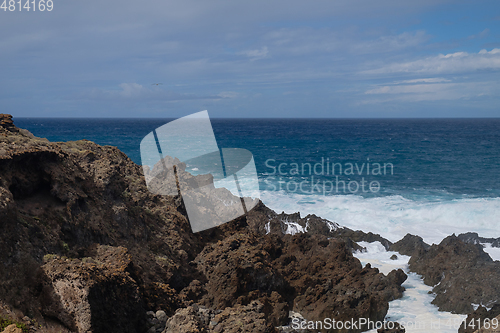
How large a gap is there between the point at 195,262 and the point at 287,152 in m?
43.6

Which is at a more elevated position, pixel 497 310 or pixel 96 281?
pixel 96 281

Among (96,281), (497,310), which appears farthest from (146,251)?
(497,310)

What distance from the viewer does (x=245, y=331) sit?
4.33 meters

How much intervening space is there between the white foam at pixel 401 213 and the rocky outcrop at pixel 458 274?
4.24 m

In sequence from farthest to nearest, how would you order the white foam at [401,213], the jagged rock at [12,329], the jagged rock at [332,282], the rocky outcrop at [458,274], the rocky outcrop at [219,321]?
1. the white foam at [401,213]
2. the rocky outcrop at [458,274]
3. the jagged rock at [332,282]
4. the rocky outcrop at [219,321]
5. the jagged rock at [12,329]

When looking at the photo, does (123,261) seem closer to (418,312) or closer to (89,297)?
(89,297)

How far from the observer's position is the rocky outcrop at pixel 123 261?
4.06 metres

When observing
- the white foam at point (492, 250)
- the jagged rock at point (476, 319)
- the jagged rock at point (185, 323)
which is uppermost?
the jagged rock at point (185, 323)

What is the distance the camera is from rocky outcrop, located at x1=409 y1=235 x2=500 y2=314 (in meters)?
9.26

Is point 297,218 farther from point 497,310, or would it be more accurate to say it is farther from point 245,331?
point 245,331

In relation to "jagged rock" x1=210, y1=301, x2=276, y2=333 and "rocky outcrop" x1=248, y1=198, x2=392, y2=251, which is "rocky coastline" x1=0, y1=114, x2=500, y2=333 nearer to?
"jagged rock" x1=210, y1=301, x2=276, y2=333

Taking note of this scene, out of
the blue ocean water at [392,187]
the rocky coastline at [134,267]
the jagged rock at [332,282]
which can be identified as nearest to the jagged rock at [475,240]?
the blue ocean water at [392,187]

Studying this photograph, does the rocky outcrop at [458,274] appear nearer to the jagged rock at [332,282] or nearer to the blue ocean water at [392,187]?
the jagged rock at [332,282]

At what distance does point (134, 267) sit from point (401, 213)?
17815 mm
